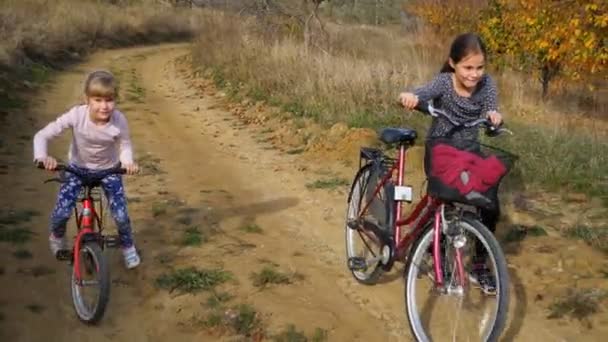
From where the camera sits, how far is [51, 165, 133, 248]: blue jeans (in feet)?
14.3

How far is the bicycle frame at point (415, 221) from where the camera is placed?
3520 mm

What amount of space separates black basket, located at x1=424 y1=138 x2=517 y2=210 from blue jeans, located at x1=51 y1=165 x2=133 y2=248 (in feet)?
7.07

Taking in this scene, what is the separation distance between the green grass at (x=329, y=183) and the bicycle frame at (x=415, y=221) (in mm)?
2729

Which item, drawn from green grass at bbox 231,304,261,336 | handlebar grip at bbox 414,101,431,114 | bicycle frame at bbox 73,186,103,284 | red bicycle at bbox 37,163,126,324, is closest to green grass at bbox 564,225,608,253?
handlebar grip at bbox 414,101,431,114

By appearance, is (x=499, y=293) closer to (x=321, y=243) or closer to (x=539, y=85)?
(x=321, y=243)

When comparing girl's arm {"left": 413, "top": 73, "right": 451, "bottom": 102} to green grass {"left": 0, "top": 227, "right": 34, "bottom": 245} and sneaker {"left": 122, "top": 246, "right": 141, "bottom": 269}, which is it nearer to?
sneaker {"left": 122, "top": 246, "right": 141, "bottom": 269}

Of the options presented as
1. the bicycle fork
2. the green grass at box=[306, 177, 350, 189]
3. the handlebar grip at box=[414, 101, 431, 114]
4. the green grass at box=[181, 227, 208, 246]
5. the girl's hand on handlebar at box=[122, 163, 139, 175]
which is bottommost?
the green grass at box=[306, 177, 350, 189]

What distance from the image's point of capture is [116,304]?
441cm

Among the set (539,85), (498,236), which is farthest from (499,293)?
(539,85)

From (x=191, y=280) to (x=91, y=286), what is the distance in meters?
0.70

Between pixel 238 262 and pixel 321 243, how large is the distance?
859 millimetres

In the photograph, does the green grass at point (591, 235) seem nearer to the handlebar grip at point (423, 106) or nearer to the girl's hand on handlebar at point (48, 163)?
the handlebar grip at point (423, 106)

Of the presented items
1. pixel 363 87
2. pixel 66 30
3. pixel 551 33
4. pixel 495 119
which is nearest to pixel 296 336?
pixel 495 119

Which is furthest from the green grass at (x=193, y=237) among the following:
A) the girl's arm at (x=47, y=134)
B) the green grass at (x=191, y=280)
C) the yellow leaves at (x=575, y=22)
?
the yellow leaves at (x=575, y=22)
